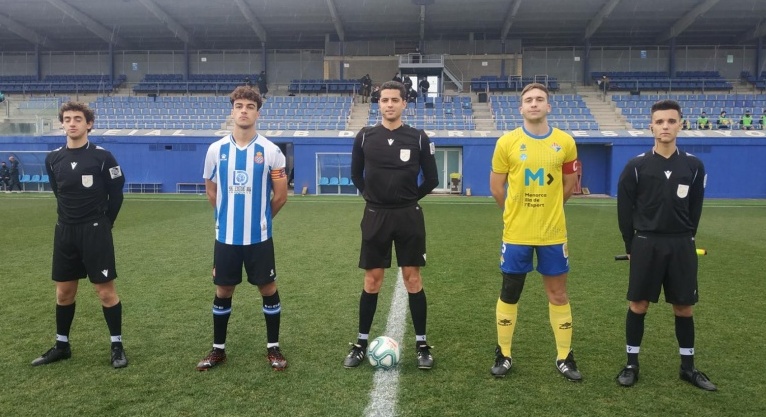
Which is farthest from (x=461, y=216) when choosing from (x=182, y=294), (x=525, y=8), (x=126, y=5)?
(x=126, y=5)

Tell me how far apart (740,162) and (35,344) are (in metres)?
26.6

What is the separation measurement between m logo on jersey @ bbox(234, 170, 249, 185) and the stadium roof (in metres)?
25.7

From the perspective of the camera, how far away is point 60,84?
113ft

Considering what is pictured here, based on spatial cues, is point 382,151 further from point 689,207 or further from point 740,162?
point 740,162

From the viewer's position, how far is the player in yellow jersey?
3809mm

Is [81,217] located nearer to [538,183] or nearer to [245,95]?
[245,95]

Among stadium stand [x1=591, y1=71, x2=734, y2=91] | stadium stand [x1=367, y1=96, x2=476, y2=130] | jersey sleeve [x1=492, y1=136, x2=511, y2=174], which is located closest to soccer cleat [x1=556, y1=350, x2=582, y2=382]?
jersey sleeve [x1=492, y1=136, x2=511, y2=174]

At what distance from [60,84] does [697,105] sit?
37.6 meters

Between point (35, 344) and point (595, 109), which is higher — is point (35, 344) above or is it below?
below

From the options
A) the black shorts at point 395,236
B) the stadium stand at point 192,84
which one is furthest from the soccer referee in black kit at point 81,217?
the stadium stand at point 192,84

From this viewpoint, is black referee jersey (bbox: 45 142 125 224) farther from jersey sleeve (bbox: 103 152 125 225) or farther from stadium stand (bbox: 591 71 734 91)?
stadium stand (bbox: 591 71 734 91)

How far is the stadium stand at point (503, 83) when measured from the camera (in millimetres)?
33031

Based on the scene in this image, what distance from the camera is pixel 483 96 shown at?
32281 millimetres

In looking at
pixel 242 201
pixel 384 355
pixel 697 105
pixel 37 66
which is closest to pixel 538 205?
pixel 384 355
